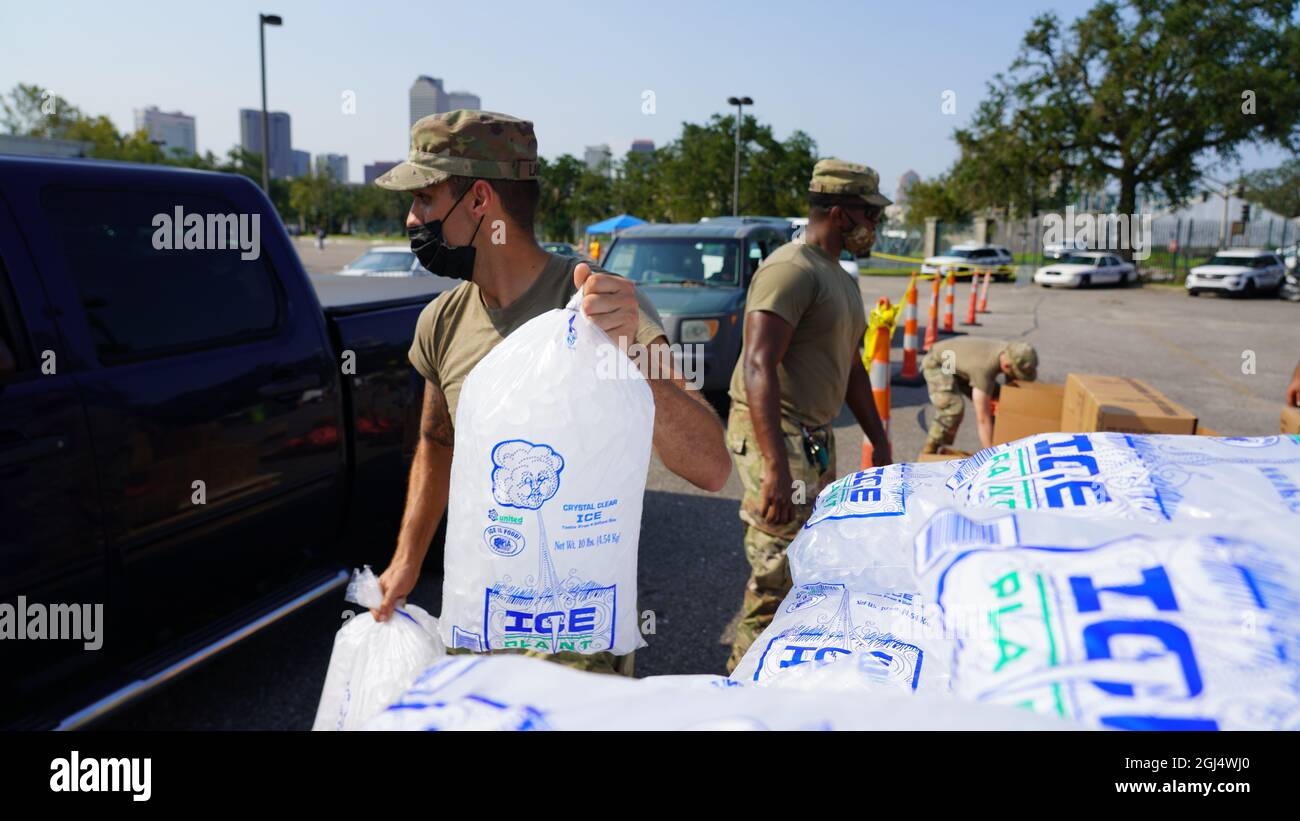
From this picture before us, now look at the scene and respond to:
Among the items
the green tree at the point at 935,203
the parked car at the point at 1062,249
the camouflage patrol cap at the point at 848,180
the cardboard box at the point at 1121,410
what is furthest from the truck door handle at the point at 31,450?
the green tree at the point at 935,203

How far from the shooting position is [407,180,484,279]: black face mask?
2.11 metres

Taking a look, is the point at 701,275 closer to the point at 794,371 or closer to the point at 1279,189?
the point at 794,371

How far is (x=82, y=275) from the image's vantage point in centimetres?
268

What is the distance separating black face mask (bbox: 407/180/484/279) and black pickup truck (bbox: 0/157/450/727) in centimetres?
118

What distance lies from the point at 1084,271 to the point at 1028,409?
29.6m

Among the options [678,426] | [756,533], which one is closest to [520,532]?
[678,426]

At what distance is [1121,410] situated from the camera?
3.67 metres

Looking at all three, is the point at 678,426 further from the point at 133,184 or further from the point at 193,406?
the point at 133,184

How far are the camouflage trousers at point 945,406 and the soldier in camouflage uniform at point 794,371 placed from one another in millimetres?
3328

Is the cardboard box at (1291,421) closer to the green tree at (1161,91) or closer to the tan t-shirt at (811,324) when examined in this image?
the tan t-shirt at (811,324)

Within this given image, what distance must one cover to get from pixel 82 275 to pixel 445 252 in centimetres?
136

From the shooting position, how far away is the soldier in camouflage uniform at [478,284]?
195 cm

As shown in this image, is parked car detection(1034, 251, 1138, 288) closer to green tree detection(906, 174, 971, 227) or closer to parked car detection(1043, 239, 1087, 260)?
parked car detection(1043, 239, 1087, 260)

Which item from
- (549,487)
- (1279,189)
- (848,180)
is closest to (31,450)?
(549,487)
